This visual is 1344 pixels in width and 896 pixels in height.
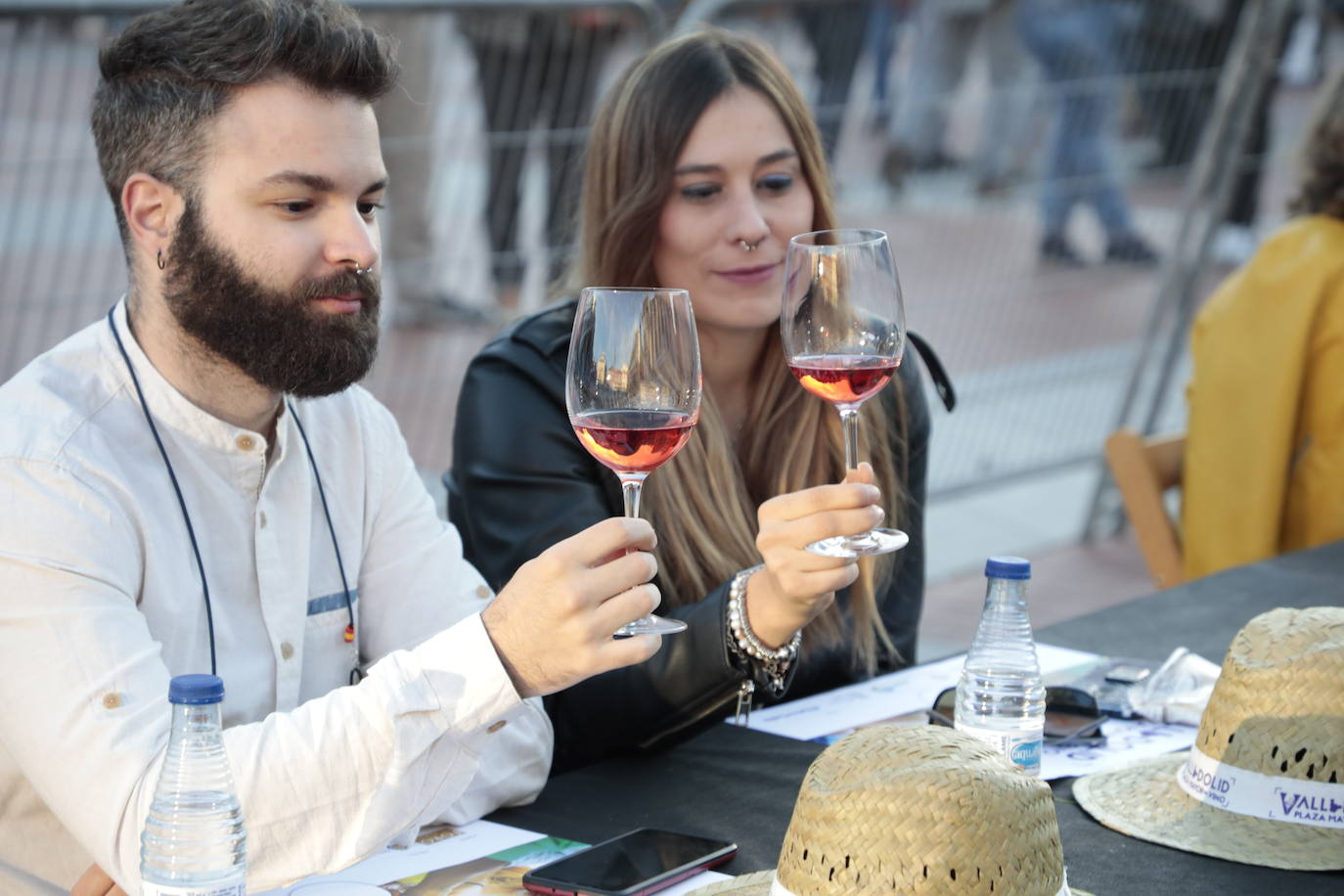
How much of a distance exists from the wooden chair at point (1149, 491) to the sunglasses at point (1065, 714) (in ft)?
4.51

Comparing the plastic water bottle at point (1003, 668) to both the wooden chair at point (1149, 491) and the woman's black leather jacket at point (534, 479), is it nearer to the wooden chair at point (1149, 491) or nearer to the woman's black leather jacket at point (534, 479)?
the woman's black leather jacket at point (534, 479)

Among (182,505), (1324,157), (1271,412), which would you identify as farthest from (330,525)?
(1324,157)

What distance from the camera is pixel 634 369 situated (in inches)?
72.1

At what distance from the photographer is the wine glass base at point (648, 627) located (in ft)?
6.04

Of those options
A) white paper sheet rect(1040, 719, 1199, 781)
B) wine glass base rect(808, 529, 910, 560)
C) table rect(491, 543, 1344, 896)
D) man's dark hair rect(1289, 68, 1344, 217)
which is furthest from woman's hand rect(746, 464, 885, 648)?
man's dark hair rect(1289, 68, 1344, 217)

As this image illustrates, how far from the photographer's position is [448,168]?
16.2 feet

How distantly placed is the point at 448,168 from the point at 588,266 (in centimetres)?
193

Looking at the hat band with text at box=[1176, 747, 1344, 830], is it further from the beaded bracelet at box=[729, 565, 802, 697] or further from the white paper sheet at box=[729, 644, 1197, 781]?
the beaded bracelet at box=[729, 565, 802, 697]

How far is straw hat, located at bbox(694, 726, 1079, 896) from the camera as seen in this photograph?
1.43 meters

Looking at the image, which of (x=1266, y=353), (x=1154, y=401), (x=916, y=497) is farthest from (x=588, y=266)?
(x=1154, y=401)

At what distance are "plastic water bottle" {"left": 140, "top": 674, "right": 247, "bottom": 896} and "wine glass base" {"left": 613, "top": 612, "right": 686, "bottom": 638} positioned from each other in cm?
45

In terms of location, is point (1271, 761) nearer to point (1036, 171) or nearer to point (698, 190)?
point (698, 190)

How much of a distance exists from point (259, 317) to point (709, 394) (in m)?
1.10

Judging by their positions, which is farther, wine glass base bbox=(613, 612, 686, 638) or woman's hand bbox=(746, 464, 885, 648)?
woman's hand bbox=(746, 464, 885, 648)
